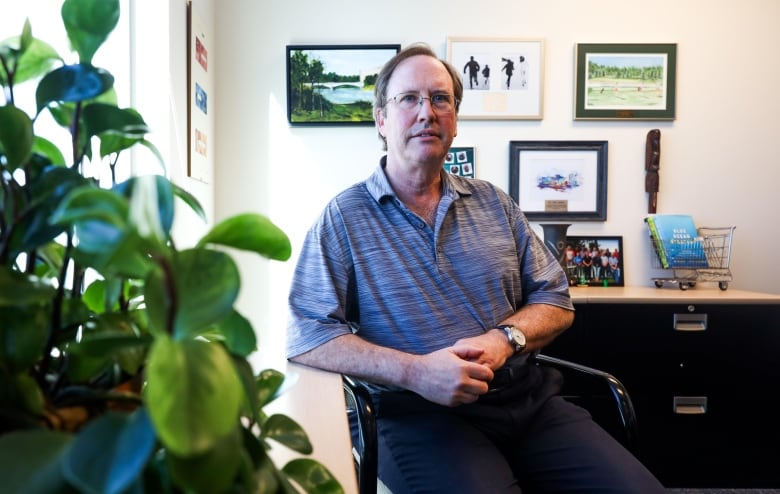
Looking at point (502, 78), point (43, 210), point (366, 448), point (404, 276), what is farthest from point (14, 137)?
point (502, 78)

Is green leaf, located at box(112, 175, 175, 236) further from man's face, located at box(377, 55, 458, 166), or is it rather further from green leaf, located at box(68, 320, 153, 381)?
man's face, located at box(377, 55, 458, 166)

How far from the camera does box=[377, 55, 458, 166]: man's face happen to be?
5.49ft

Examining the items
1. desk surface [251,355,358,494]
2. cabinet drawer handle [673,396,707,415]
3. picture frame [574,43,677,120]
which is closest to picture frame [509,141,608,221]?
picture frame [574,43,677,120]

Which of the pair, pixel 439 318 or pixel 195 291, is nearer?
pixel 195 291

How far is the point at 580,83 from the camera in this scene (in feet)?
9.54

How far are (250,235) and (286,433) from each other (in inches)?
6.4

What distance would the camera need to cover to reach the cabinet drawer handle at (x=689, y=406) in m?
2.40

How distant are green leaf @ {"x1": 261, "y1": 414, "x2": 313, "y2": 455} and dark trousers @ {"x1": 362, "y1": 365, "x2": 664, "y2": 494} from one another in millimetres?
825

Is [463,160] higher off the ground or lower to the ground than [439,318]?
higher

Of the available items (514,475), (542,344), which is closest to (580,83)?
(542,344)

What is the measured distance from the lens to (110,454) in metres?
0.29

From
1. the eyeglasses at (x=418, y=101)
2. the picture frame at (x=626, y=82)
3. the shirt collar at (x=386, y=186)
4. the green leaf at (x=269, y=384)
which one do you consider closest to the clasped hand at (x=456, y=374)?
the shirt collar at (x=386, y=186)

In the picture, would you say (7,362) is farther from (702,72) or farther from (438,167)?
(702,72)

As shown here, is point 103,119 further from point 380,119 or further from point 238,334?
point 380,119
